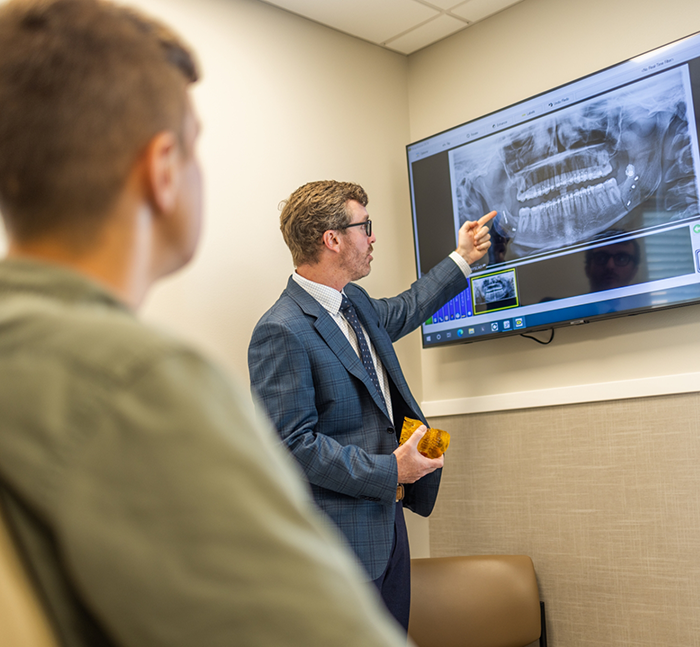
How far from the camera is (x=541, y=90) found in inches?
111

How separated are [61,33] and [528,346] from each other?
93.0 inches

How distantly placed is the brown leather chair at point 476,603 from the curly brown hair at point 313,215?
45.2 inches

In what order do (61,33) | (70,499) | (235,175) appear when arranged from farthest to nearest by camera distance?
1. (235,175)
2. (61,33)
3. (70,499)

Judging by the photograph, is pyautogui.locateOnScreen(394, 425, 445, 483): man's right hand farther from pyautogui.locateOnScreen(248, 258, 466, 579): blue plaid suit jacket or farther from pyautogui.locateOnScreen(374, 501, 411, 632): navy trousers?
pyautogui.locateOnScreen(374, 501, 411, 632): navy trousers

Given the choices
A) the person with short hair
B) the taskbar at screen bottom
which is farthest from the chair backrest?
the taskbar at screen bottom

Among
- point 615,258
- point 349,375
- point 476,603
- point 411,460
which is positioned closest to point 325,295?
point 349,375

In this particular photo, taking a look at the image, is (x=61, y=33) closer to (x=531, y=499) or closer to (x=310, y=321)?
(x=310, y=321)

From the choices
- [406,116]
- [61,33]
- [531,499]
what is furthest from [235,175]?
[61,33]

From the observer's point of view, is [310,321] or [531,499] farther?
[531,499]

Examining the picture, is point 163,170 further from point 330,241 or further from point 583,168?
point 583,168

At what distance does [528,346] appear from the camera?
2.73 m

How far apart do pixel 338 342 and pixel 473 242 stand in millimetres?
740

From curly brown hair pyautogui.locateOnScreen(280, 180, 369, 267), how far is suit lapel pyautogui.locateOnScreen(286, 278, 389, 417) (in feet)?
0.74

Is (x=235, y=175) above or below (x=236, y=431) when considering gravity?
above
